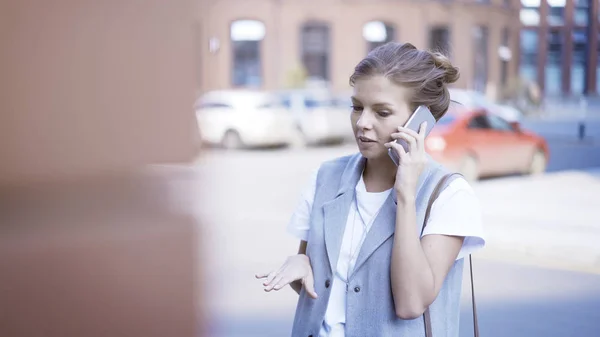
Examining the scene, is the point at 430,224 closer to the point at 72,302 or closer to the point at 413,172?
the point at 413,172

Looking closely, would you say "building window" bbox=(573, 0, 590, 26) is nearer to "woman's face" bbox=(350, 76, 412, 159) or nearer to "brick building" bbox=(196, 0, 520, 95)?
"brick building" bbox=(196, 0, 520, 95)

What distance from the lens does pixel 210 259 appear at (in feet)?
25.6

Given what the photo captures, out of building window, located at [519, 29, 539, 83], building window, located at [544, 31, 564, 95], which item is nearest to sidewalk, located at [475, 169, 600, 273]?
building window, located at [519, 29, 539, 83]

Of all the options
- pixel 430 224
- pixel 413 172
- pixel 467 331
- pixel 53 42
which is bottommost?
pixel 467 331

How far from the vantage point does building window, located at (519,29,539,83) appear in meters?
53.2

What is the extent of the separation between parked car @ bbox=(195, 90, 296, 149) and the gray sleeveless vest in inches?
748

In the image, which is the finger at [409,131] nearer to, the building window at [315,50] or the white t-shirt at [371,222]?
the white t-shirt at [371,222]

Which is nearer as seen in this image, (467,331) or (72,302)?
(467,331)

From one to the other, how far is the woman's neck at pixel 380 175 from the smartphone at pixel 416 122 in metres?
0.10

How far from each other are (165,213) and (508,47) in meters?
38.0

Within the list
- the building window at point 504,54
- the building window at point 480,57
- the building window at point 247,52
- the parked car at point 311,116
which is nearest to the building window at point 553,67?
the building window at point 504,54

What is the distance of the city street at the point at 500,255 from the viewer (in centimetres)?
575

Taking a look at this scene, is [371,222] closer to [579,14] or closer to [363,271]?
[363,271]

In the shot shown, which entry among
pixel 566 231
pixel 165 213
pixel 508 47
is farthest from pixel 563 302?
pixel 508 47
